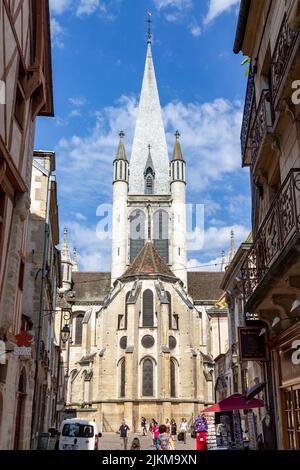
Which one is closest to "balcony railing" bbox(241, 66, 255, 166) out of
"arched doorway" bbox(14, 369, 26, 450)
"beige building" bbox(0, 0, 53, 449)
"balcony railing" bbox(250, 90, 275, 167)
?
"balcony railing" bbox(250, 90, 275, 167)

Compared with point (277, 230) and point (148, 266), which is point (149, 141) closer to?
point (148, 266)

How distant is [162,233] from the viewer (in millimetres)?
58875

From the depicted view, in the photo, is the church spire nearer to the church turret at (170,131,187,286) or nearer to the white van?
the church turret at (170,131,187,286)

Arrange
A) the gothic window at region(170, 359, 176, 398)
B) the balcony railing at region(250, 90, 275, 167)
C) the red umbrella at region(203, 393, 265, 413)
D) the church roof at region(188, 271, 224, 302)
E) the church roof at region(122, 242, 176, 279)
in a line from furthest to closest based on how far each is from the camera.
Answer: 1. the church roof at region(188, 271, 224, 302)
2. the church roof at region(122, 242, 176, 279)
3. the gothic window at region(170, 359, 176, 398)
4. the red umbrella at region(203, 393, 265, 413)
5. the balcony railing at region(250, 90, 275, 167)

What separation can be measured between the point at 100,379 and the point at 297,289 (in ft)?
125

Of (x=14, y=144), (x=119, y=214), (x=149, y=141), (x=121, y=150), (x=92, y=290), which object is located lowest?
(x=14, y=144)

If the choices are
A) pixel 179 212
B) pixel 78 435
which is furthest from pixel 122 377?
pixel 78 435

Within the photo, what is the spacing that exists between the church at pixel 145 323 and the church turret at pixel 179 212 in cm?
12

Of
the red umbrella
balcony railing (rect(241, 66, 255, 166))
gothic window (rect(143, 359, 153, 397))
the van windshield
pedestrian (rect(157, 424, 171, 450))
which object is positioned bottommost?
pedestrian (rect(157, 424, 171, 450))

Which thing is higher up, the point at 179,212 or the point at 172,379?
the point at 179,212

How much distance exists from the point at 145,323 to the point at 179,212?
18.8 metres

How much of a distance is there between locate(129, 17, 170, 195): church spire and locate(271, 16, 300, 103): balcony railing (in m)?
53.8

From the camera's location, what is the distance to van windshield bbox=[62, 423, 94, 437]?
16.1 meters

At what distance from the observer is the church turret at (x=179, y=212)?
56.2m
